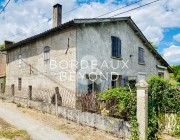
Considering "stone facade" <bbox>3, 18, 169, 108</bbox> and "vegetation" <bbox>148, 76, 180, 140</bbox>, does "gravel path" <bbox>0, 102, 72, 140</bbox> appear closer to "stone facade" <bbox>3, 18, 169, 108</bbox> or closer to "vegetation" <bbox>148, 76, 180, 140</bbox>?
"stone facade" <bbox>3, 18, 169, 108</bbox>

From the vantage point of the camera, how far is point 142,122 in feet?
22.9

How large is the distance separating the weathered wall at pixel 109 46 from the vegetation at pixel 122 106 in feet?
14.8

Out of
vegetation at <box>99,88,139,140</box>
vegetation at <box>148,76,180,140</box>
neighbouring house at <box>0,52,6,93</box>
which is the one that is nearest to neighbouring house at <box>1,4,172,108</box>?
vegetation at <box>99,88,139,140</box>

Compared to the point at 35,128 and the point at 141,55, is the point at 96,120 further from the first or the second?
the point at 141,55

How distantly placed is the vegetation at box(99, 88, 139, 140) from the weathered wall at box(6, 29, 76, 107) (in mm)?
4058

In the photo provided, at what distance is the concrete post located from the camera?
22.8 feet

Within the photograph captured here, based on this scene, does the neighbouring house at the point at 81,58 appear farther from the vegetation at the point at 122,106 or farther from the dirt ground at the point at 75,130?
the vegetation at the point at 122,106

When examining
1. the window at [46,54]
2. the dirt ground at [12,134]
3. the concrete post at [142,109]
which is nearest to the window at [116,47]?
the window at [46,54]

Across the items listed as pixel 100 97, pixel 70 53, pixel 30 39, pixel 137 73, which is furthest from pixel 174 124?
pixel 30 39

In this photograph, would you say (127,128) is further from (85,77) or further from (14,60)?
(14,60)

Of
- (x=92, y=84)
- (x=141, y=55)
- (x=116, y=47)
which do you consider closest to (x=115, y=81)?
(x=116, y=47)

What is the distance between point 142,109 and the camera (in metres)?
7.02

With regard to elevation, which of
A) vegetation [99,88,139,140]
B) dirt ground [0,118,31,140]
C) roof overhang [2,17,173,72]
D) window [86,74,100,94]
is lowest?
dirt ground [0,118,31,140]

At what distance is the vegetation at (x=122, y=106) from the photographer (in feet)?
23.7
